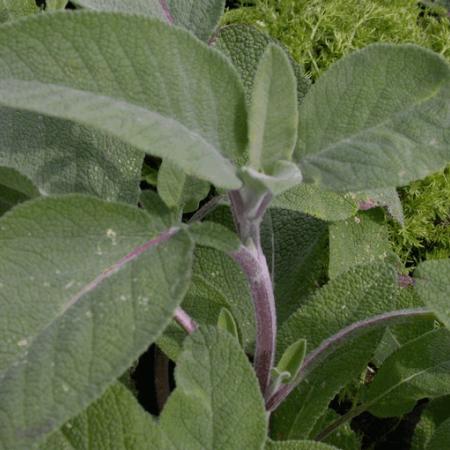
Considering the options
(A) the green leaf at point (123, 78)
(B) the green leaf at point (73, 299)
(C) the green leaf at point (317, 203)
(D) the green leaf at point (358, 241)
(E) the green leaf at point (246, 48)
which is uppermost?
(A) the green leaf at point (123, 78)

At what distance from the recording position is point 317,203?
1044 mm

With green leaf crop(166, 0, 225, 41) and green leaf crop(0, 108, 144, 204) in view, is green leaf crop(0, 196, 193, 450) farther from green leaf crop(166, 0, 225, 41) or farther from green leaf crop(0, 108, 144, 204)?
green leaf crop(166, 0, 225, 41)

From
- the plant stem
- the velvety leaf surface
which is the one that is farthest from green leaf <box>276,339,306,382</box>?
the velvety leaf surface

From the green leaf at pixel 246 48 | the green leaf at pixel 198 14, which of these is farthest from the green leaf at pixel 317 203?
the green leaf at pixel 198 14

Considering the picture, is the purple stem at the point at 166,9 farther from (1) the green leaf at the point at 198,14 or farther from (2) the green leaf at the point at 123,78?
(2) the green leaf at the point at 123,78

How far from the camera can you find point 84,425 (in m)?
0.75

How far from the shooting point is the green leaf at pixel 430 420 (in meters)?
1.09

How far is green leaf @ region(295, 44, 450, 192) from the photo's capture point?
0.71 m

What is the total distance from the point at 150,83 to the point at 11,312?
246mm

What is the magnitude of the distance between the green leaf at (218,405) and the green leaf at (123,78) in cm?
21

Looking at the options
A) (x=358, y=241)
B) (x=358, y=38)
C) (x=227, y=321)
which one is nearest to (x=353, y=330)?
(x=227, y=321)

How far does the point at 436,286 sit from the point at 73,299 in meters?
0.43

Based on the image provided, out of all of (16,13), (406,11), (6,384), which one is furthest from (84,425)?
(406,11)

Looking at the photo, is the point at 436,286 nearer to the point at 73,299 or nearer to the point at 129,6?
the point at 73,299
